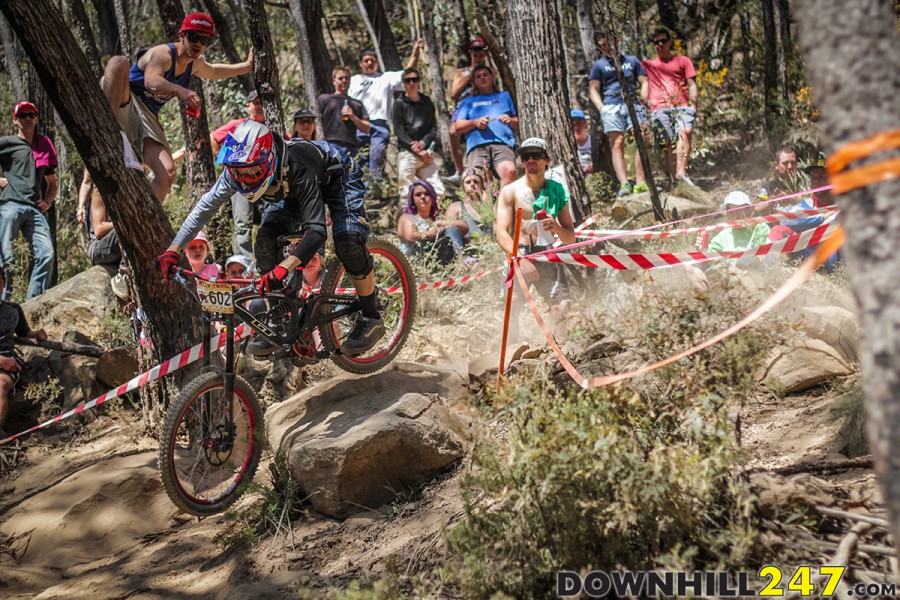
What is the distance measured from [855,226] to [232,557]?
3990 millimetres

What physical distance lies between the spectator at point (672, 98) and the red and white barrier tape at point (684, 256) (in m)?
4.25

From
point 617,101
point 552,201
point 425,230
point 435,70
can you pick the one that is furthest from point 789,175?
point 435,70

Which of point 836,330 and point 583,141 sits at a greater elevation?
point 583,141

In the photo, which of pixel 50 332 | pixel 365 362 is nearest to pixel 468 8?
pixel 50 332

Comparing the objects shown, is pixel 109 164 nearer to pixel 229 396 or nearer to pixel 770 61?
pixel 229 396

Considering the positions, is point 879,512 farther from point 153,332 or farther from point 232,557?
point 153,332

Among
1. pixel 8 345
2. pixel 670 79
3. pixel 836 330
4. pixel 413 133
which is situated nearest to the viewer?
pixel 836 330

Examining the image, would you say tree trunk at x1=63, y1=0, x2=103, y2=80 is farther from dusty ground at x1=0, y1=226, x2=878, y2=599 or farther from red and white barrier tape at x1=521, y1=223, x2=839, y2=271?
red and white barrier tape at x1=521, y1=223, x2=839, y2=271

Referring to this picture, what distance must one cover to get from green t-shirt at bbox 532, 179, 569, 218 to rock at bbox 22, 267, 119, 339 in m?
4.90

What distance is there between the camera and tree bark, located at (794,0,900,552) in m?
1.98

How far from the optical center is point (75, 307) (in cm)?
884

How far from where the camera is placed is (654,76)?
10125mm

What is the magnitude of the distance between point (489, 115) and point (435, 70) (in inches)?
120

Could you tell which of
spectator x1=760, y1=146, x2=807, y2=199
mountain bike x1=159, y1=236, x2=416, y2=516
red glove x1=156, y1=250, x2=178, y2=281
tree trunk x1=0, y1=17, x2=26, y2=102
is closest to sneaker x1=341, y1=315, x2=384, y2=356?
mountain bike x1=159, y1=236, x2=416, y2=516
